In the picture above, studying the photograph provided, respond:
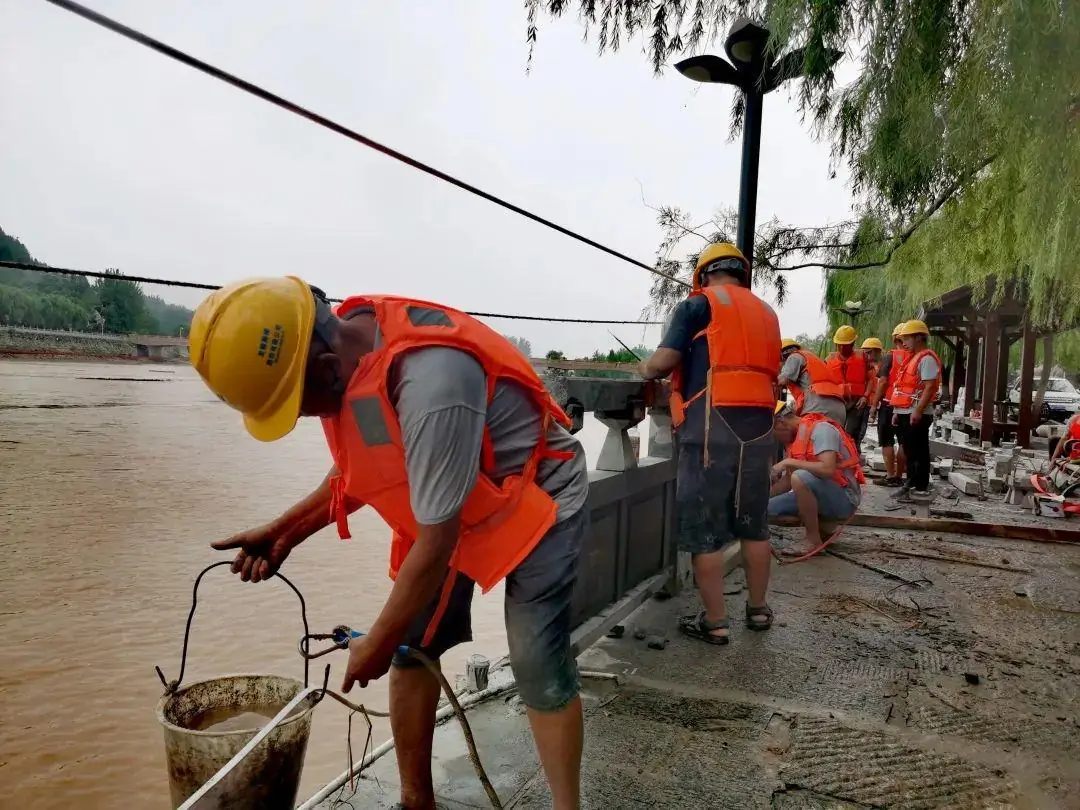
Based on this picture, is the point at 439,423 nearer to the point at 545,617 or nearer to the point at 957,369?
the point at 545,617

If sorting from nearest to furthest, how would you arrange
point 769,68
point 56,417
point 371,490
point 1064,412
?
point 371,490 → point 769,68 → point 1064,412 → point 56,417

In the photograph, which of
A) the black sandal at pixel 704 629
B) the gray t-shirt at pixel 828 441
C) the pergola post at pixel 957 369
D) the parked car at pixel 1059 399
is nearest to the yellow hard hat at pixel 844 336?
the gray t-shirt at pixel 828 441

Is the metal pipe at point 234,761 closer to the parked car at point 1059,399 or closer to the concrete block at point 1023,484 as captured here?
the concrete block at point 1023,484

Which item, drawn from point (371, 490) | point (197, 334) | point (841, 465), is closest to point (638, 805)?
point (371, 490)

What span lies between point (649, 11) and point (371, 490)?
433 centimetres

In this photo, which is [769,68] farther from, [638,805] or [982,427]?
[982,427]

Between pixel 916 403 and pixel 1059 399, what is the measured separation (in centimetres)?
2316

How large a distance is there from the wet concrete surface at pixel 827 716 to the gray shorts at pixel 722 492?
55cm

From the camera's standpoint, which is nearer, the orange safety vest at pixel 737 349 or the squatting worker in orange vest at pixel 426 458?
the squatting worker in orange vest at pixel 426 458

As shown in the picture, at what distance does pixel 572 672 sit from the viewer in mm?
1885

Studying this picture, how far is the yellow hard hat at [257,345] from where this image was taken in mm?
1556

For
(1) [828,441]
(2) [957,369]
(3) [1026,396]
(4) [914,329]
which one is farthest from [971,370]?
(1) [828,441]

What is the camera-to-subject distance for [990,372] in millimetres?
13336

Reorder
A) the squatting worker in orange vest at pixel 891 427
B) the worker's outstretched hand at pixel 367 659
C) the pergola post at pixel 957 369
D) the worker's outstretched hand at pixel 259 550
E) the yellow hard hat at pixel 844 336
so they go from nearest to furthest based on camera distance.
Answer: the worker's outstretched hand at pixel 367 659, the worker's outstretched hand at pixel 259 550, the yellow hard hat at pixel 844 336, the squatting worker in orange vest at pixel 891 427, the pergola post at pixel 957 369
